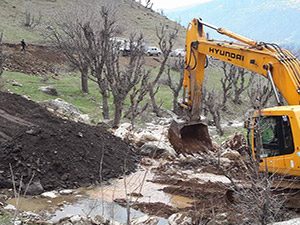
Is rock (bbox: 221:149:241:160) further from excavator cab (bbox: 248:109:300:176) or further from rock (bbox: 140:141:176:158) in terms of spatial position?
excavator cab (bbox: 248:109:300:176)

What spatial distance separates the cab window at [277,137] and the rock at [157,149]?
210 inches

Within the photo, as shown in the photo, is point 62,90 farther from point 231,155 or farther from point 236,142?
point 231,155

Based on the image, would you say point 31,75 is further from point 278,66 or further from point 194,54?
point 278,66

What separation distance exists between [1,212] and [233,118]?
21709mm

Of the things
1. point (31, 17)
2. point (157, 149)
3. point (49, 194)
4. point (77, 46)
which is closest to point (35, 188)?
point (49, 194)

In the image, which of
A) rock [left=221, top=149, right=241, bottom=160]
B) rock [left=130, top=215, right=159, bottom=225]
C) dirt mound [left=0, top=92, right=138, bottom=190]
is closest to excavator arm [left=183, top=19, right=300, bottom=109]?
rock [left=221, top=149, right=241, bottom=160]

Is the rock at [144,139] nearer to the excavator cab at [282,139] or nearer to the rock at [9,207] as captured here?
the excavator cab at [282,139]

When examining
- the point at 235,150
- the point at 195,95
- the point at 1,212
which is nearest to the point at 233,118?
the point at 235,150

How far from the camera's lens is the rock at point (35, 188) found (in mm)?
8865

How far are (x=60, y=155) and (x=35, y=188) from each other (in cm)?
157

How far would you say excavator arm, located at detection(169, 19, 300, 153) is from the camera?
28.3 ft

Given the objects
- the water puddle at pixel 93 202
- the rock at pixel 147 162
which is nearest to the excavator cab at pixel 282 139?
the water puddle at pixel 93 202

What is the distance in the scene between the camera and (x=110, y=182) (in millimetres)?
10438

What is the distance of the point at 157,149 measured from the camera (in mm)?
13227
